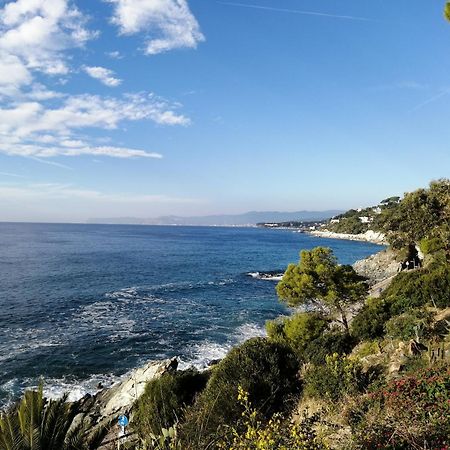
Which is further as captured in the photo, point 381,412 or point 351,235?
point 351,235

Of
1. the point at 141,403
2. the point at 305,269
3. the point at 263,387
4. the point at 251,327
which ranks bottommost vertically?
the point at 251,327

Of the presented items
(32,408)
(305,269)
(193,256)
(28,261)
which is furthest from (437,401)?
(193,256)

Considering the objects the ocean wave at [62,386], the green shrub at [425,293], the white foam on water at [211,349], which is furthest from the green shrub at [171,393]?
the green shrub at [425,293]

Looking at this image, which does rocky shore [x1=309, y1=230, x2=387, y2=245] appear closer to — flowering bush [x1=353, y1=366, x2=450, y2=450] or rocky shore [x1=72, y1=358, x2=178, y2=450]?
rocky shore [x1=72, y1=358, x2=178, y2=450]

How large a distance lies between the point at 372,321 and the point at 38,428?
Answer: 19.0m

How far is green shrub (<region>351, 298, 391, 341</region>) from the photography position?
2052 cm

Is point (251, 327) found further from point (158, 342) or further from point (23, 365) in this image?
point (23, 365)

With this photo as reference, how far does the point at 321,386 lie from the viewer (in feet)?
43.4

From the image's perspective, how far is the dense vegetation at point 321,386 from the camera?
6.79 meters

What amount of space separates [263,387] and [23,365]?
19.2m

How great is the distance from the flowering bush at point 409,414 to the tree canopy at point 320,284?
11331 millimetres

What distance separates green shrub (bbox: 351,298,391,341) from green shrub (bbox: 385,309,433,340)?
6.73ft

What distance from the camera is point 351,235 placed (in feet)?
566

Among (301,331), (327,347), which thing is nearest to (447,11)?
(327,347)
